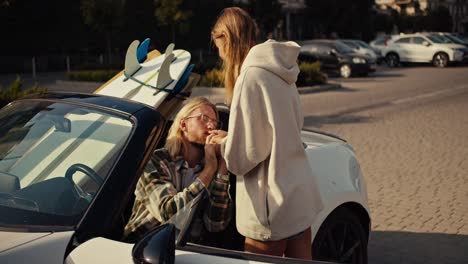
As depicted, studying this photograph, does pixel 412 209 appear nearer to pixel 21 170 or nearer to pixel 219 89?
pixel 21 170

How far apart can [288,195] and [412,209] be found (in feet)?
13.7

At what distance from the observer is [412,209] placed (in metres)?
6.65

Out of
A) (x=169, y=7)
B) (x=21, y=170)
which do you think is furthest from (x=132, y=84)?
(x=169, y=7)

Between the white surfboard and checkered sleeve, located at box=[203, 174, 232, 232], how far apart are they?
0.75 meters

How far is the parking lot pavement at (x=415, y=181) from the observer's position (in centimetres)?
552

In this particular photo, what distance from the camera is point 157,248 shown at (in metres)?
2.26

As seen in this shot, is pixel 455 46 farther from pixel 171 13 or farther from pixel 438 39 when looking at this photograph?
pixel 171 13

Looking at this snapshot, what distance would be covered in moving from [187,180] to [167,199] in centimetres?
26

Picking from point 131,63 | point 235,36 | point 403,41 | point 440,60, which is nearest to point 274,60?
point 235,36

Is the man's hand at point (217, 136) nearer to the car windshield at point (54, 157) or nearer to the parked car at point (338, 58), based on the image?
Result: the car windshield at point (54, 157)

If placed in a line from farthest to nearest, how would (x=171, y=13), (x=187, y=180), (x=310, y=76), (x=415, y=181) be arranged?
(x=171, y=13) < (x=310, y=76) < (x=415, y=181) < (x=187, y=180)

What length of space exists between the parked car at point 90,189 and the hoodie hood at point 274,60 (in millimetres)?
580

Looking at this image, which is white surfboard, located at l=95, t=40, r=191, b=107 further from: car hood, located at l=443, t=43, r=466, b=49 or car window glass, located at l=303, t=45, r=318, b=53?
car hood, located at l=443, t=43, r=466, b=49

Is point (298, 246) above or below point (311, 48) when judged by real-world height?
above
